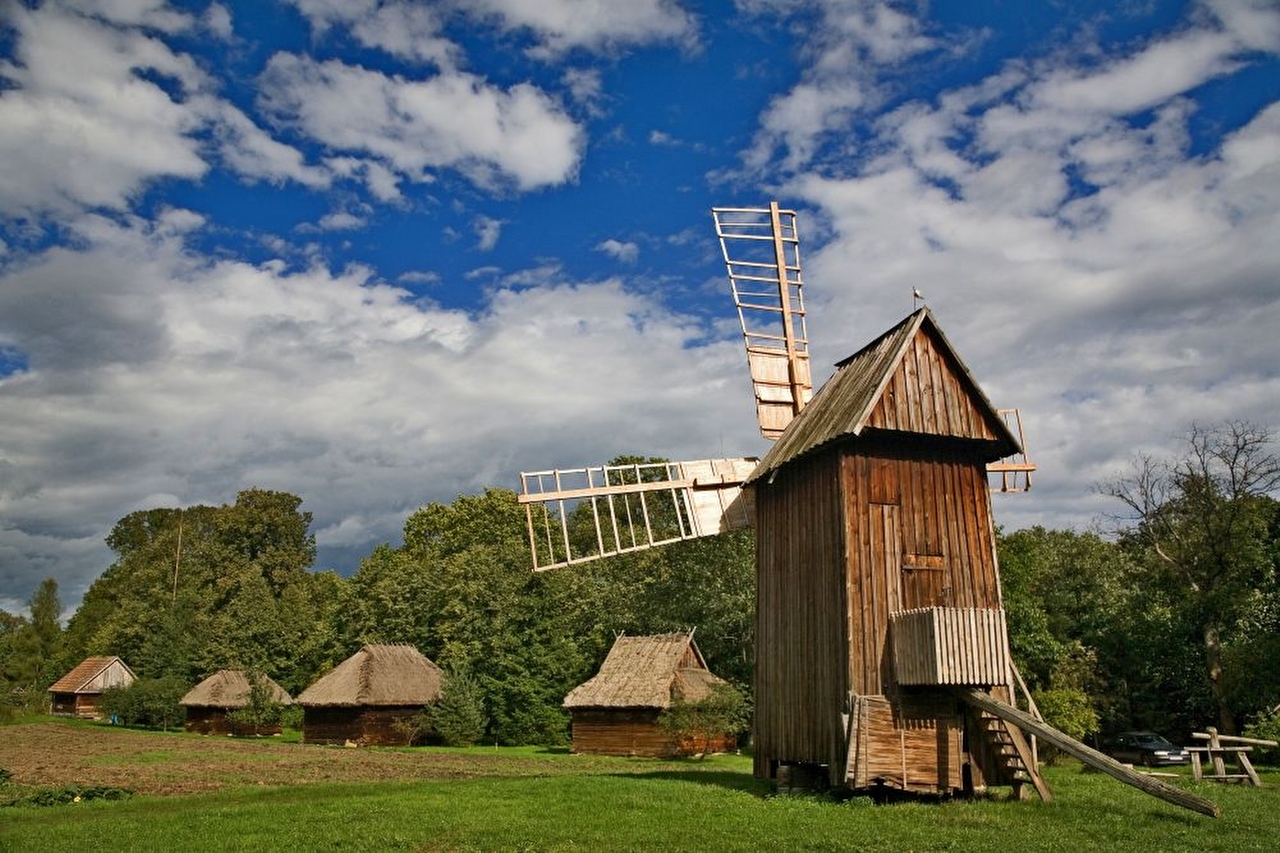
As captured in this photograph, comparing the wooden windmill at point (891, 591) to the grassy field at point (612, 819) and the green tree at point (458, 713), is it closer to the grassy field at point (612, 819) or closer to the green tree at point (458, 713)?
the grassy field at point (612, 819)

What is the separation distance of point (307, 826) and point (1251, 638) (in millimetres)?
36638

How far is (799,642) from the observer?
65.6 ft

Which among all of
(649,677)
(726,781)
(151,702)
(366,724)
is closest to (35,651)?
(151,702)

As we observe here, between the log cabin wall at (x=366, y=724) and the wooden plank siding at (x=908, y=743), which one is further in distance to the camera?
the log cabin wall at (x=366, y=724)

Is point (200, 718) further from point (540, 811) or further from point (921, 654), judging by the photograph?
point (921, 654)

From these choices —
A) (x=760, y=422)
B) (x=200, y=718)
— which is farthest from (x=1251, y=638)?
(x=200, y=718)

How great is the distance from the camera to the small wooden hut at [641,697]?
1668 inches

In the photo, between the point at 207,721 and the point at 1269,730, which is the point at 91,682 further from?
the point at 1269,730

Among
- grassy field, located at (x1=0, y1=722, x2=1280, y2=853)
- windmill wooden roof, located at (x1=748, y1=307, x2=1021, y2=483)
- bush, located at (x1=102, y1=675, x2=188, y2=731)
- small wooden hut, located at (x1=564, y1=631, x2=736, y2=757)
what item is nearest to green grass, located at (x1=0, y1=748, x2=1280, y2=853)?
grassy field, located at (x1=0, y1=722, x2=1280, y2=853)

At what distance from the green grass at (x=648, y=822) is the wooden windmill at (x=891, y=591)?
101 centimetres

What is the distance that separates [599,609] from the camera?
180 ft

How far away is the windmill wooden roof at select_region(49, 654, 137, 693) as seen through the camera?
84625mm

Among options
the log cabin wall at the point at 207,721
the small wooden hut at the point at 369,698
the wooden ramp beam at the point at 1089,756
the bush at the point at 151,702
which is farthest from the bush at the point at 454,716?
the wooden ramp beam at the point at 1089,756

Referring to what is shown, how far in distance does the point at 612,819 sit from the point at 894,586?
276 inches
